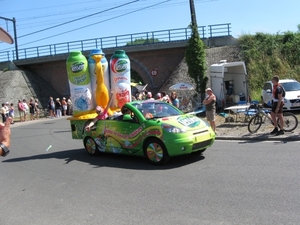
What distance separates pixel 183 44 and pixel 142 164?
26540 mm

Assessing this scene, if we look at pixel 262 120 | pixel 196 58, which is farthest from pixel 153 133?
pixel 196 58

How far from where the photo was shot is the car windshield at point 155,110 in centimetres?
943

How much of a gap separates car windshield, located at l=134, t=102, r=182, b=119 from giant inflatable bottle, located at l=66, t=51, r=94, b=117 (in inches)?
89.6

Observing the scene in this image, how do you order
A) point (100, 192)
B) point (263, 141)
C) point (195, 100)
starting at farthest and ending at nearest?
point (195, 100), point (263, 141), point (100, 192)

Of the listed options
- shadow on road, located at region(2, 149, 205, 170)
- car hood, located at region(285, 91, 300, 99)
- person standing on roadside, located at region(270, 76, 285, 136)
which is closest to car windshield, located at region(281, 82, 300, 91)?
car hood, located at region(285, 91, 300, 99)

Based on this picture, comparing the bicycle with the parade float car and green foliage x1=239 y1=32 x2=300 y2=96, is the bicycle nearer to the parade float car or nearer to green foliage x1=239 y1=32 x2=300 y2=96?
the parade float car

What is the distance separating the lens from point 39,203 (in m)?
6.54

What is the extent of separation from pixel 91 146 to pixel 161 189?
4.72 meters

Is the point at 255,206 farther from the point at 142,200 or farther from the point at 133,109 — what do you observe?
the point at 133,109

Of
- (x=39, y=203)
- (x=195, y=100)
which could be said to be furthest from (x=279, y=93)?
(x=195, y=100)

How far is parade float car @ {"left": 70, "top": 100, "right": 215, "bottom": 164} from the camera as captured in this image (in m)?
8.51

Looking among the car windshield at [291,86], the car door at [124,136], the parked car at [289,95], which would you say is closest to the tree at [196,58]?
the parked car at [289,95]

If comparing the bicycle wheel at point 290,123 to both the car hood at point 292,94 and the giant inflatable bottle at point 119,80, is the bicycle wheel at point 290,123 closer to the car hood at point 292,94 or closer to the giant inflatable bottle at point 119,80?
the car hood at point 292,94

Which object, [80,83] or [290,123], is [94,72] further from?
[290,123]
